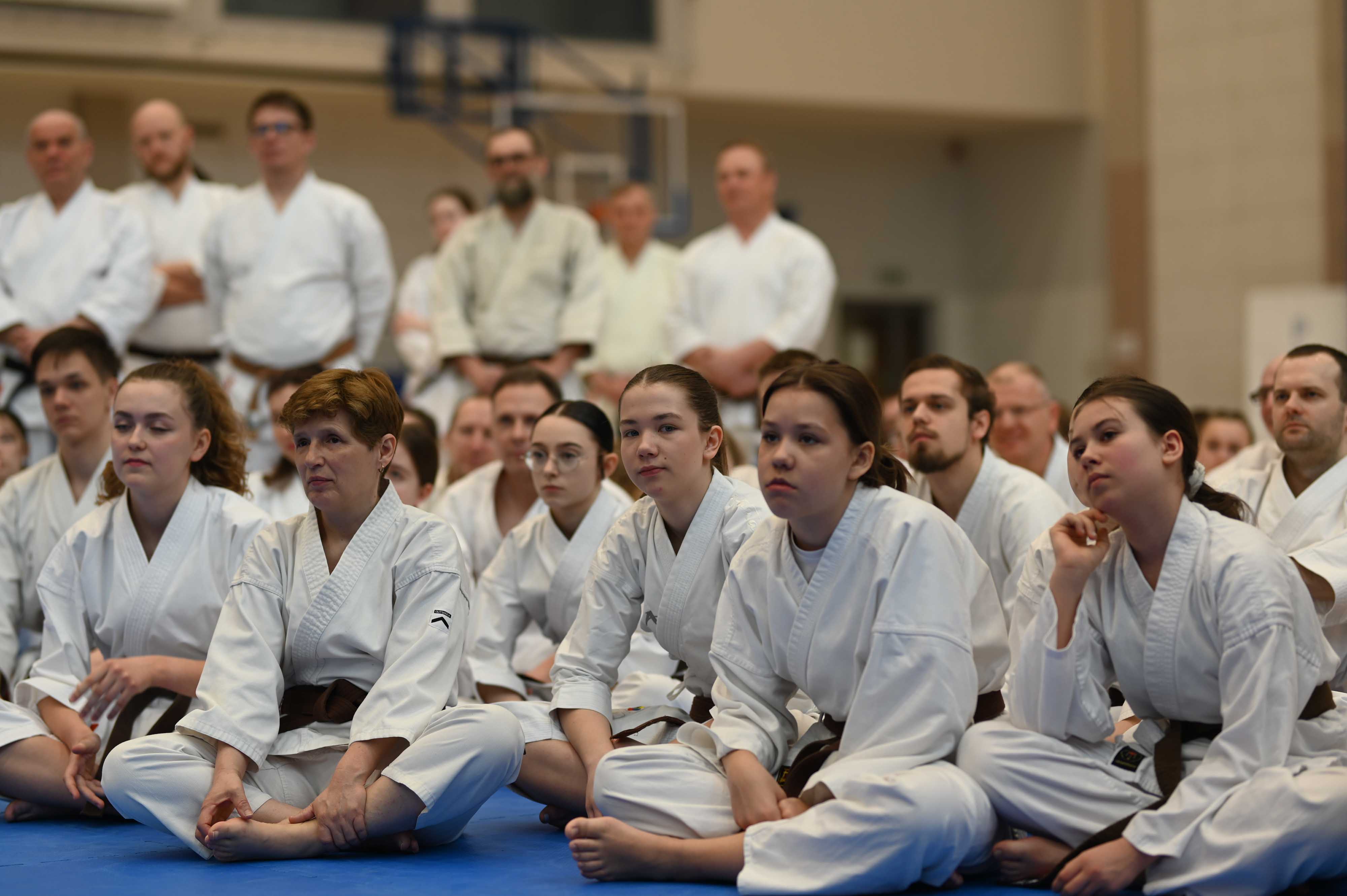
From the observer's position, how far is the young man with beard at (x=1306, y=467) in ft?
12.1

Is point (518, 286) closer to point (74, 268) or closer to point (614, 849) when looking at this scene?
point (74, 268)

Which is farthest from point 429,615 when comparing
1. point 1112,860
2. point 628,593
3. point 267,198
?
point 267,198

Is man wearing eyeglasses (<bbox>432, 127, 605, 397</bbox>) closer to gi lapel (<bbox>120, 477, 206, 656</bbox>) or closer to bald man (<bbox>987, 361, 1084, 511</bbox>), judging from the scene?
bald man (<bbox>987, 361, 1084, 511</bbox>)

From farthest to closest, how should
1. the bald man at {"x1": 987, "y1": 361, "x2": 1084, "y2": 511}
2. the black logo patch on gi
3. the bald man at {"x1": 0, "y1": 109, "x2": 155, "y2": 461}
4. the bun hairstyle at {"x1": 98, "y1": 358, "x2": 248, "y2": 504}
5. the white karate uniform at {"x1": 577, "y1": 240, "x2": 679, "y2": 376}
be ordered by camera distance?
the white karate uniform at {"x1": 577, "y1": 240, "x2": 679, "y2": 376}
the bald man at {"x1": 0, "y1": 109, "x2": 155, "y2": 461}
the bald man at {"x1": 987, "y1": 361, "x2": 1084, "y2": 511}
the bun hairstyle at {"x1": 98, "y1": 358, "x2": 248, "y2": 504}
the black logo patch on gi

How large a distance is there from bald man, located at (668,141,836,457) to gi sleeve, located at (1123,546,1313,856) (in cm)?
356

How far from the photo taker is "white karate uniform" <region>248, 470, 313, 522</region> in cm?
518

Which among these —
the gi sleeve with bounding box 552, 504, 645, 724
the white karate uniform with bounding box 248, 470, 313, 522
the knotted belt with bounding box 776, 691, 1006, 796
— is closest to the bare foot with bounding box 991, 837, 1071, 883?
the knotted belt with bounding box 776, 691, 1006, 796

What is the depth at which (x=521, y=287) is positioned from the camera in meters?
6.38

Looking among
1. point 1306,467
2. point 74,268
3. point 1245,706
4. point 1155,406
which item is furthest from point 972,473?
point 74,268

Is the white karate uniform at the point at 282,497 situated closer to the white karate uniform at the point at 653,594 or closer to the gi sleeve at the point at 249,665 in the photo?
the gi sleeve at the point at 249,665

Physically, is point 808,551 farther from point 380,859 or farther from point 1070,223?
point 1070,223

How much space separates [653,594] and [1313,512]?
5.60 ft

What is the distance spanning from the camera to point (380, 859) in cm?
307

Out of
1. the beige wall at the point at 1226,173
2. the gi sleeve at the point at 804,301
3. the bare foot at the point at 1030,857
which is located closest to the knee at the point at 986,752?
the bare foot at the point at 1030,857
